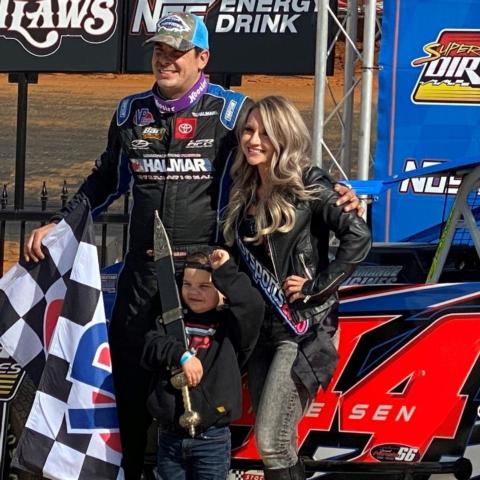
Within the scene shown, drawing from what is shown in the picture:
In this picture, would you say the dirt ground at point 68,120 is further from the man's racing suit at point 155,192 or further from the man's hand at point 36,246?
the man's racing suit at point 155,192

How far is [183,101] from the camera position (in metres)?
3.63

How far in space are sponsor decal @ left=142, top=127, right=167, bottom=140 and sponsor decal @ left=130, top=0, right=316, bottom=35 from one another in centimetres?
423

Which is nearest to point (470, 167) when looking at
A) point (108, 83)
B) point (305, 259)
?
point (305, 259)

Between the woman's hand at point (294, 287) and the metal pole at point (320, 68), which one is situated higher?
the metal pole at point (320, 68)

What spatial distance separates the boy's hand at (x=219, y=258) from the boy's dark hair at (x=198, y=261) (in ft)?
0.17

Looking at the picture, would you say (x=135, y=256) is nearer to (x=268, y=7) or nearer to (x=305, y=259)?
(x=305, y=259)

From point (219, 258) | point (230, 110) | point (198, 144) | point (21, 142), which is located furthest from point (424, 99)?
point (219, 258)

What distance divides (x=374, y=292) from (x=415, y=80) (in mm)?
4376

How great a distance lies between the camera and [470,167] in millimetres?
4094

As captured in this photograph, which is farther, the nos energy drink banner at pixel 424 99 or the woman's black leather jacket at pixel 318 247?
the nos energy drink banner at pixel 424 99

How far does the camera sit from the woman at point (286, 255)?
3438 millimetres

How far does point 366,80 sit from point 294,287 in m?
4.04

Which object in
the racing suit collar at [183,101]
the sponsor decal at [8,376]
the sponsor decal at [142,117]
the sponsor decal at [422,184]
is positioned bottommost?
the sponsor decal at [8,376]

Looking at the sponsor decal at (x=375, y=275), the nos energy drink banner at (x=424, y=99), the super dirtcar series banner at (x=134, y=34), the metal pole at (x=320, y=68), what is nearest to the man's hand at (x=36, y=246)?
the sponsor decal at (x=375, y=275)
